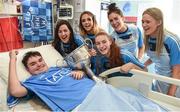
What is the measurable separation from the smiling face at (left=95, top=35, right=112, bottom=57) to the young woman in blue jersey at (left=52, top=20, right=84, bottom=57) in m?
0.34

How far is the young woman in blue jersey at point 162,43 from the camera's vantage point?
1.71 m

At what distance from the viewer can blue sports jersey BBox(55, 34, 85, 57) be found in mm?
2282

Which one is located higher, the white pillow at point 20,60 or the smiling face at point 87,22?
the smiling face at point 87,22

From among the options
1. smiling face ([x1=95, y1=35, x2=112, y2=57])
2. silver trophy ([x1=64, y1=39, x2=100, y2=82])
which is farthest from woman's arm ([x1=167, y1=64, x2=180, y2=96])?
silver trophy ([x1=64, y1=39, x2=100, y2=82])

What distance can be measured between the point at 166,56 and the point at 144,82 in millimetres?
288

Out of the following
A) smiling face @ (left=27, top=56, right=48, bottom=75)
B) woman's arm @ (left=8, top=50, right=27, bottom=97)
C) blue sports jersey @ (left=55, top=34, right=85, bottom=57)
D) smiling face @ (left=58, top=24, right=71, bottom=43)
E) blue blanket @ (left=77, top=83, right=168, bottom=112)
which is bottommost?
blue blanket @ (left=77, top=83, right=168, bottom=112)

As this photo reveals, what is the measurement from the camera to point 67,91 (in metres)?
1.69

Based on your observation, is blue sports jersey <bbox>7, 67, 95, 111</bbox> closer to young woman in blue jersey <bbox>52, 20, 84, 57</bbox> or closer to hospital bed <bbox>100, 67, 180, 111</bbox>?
hospital bed <bbox>100, 67, 180, 111</bbox>

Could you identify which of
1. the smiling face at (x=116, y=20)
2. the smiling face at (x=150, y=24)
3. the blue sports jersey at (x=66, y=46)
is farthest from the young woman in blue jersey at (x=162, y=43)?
the blue sports jersey at (x=66, y=46)

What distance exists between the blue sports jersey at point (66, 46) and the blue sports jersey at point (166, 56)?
2.36 ft

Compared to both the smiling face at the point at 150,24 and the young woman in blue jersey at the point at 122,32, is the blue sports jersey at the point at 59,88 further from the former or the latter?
the young woman in blue jersey at the point at 122,32

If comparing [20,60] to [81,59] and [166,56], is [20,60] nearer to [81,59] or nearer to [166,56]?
[81,59]

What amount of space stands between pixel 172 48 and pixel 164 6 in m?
2.12

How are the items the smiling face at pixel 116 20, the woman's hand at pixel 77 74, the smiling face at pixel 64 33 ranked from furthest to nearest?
the smiling face at pixel 116 20, the smiling face at pixel 64 33, the woman's hand at pixel 77 74
